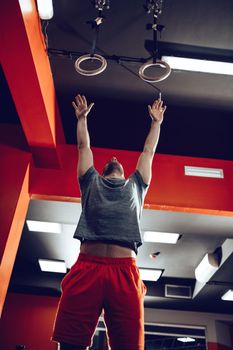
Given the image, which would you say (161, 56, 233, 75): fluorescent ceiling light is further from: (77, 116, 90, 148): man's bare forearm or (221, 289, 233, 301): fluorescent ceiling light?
(221, 289, 233, 301): fluorescent ceiling light

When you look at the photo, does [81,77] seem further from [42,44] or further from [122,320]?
[122,320]

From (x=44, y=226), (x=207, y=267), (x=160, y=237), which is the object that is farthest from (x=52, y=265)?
(x=207, y=267)

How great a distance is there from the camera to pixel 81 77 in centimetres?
336

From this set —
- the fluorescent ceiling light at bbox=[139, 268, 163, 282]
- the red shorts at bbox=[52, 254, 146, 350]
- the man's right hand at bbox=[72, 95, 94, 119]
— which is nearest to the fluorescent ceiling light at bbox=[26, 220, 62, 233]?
the fluorescent ceiling light at bbox=[139, 268, 163, 282]

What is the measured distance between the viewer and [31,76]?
8.38 ft

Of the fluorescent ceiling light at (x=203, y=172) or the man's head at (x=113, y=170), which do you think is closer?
the man's head at (x=113, y=170)

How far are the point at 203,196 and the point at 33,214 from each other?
2236 mm

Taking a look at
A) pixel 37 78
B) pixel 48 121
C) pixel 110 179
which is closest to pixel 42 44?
pixel 37 78

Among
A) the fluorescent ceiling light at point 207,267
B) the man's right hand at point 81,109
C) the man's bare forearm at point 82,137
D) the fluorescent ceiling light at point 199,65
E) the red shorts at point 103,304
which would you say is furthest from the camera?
the fluorescent ceiling light at point 207,267

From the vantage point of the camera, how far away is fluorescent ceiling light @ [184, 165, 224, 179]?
385 centimetres

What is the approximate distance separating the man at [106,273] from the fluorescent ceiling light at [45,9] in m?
1.37

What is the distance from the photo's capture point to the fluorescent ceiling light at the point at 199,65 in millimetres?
2912

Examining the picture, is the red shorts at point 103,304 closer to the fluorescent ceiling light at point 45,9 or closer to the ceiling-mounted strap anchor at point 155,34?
the ceiling-mounted strap anchor at point 155,34

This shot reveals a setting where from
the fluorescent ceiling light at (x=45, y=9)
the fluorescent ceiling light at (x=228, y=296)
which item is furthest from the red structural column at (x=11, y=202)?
the fluorescent ceiling light at (x=228, y=296)
